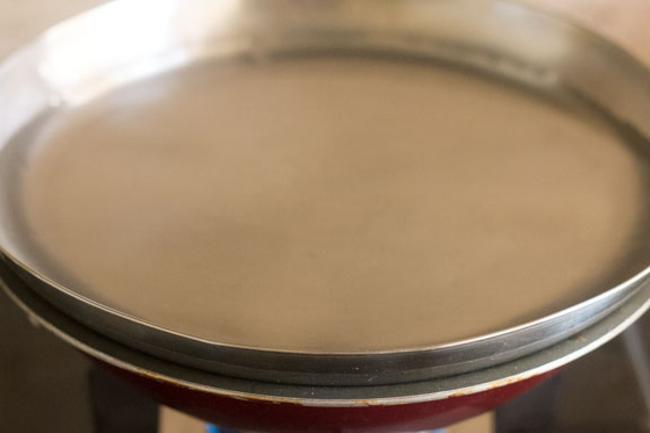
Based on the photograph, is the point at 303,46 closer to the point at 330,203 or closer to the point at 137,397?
the point at 330,203

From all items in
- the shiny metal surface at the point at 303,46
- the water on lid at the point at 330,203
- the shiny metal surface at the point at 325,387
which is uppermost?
the shiny metal surface at the point at 303,46

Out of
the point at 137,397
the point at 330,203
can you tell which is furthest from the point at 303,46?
the point at 137,397

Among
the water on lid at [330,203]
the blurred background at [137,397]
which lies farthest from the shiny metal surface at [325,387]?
the blurred background at [137,397]

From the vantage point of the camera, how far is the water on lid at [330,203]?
1.54ft

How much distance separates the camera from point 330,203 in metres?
0.56

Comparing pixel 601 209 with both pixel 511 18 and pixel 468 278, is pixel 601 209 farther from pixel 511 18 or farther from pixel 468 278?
pixel 511 18

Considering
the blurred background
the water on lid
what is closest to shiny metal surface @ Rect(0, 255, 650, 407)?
the water on lid

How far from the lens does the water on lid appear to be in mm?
470

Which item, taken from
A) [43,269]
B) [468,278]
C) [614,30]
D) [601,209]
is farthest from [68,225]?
[614,30]

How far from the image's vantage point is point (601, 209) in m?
0.55

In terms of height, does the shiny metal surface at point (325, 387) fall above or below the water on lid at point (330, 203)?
below

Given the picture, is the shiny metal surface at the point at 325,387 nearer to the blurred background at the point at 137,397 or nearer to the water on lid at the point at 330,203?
the water on lid at the point at 330,203

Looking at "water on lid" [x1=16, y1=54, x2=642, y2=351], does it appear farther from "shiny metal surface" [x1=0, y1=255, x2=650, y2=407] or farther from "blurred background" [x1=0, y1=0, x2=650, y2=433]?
"blurred background" [x1=0, y1=0, x2=650, y2=433]

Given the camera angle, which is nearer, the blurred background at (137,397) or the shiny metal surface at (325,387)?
the shiny metal surface at (325,387)
